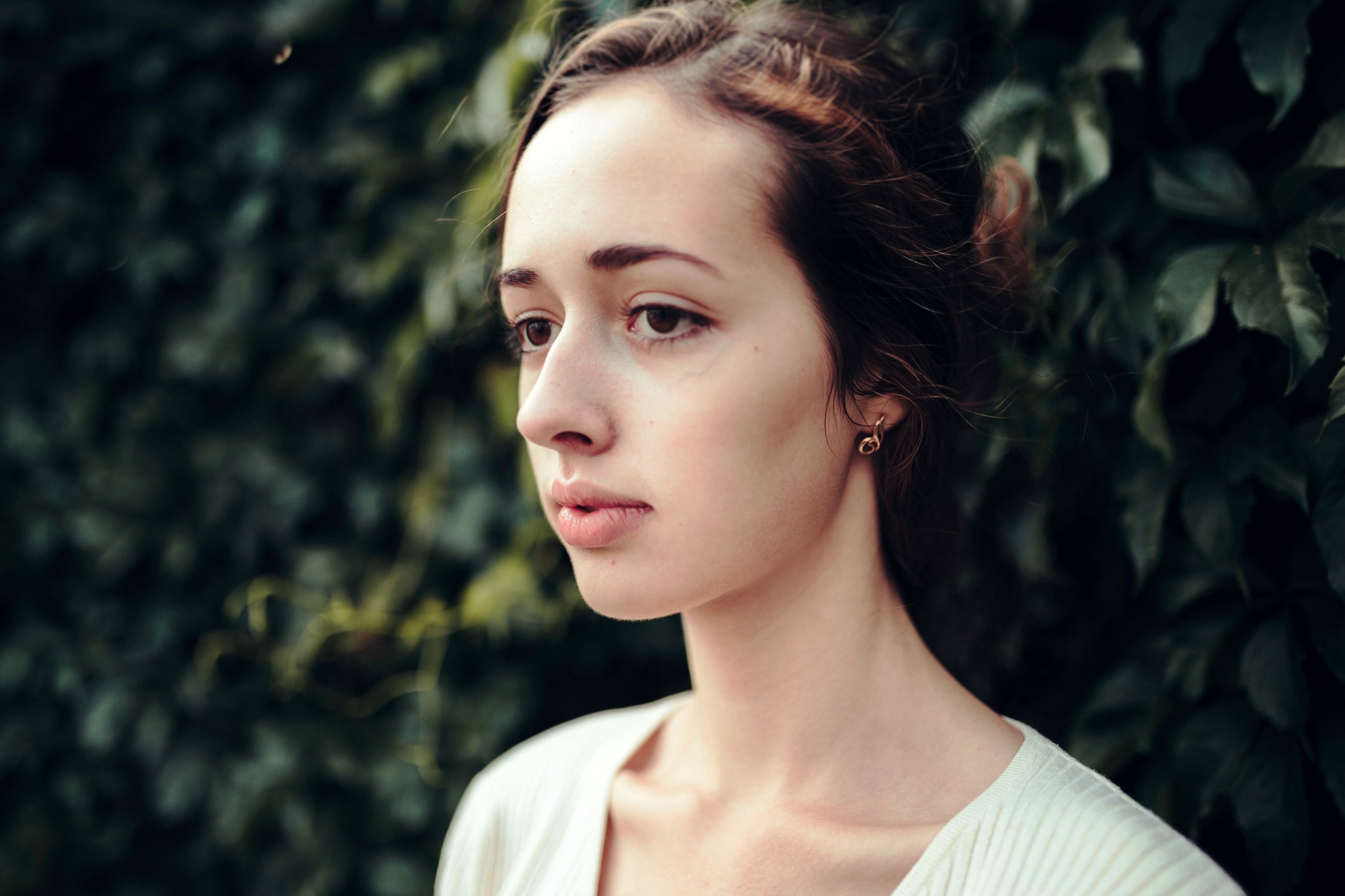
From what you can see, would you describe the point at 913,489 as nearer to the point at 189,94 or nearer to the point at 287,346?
the point at 287,346

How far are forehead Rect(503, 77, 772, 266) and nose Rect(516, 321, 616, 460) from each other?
90mm

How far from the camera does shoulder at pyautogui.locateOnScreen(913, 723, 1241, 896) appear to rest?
733 millimetres

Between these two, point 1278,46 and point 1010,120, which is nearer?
point 1278,46

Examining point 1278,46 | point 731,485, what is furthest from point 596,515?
point 1278,46

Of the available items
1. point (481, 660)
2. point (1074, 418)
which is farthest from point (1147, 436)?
point (481, 660)

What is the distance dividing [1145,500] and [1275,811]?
32cm

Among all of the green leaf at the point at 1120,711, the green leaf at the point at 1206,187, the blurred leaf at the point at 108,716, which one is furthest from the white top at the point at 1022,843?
the blurred leaf at the point at 108,716

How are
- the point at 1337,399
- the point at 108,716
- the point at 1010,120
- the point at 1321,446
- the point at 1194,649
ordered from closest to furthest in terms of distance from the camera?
the point at 1337,399 < the point at 1321,446 < the point at 1194,649 < the point at 1010,120 < the point at 108,716

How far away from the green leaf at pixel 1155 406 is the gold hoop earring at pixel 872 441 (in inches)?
11.1

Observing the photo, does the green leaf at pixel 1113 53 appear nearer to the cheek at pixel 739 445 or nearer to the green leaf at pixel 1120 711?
the cheek at pixel 739 445

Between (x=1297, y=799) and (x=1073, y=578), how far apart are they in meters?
0.37

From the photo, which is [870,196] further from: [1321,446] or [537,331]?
[1321,446]

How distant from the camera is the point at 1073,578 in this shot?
1.19 meters

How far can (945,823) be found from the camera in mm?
825
